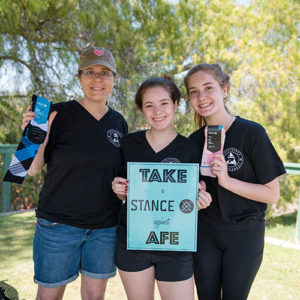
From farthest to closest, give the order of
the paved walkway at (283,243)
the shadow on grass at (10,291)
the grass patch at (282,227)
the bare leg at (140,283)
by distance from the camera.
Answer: the grass patch at (282,227), the paved walkway at (283,243), the shadow on grass at (10,291), the bare leg at (140,283)

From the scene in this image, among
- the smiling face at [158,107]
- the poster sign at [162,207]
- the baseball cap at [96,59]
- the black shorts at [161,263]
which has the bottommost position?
the black shorts at [161,263]

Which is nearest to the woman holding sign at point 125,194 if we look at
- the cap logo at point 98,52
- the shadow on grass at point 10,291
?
the cap logo at point 98,52

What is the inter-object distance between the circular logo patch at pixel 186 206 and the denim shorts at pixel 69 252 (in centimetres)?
55

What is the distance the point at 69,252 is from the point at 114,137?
31.4 inches

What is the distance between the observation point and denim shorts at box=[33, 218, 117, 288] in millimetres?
2143

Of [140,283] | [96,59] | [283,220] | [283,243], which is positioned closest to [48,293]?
[140,283]

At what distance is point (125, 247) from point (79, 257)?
1.30ft

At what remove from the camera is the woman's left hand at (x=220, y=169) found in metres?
1.89

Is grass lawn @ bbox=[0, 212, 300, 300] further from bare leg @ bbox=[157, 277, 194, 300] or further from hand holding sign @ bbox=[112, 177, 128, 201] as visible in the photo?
hand holding sign @ bbox=[112, 177, 128, 201]

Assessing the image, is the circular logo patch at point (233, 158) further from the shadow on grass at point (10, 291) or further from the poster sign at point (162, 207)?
the shadow on grass at point (10, 291)

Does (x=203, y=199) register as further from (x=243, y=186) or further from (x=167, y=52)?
(x=167, y=52)

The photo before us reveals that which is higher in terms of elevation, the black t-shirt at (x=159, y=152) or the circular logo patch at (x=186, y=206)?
the black t-shirt at (x=159, y=152)

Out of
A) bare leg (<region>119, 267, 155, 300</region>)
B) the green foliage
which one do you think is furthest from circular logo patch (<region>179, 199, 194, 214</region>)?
the green foliage

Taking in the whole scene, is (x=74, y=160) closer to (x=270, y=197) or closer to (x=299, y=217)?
(x=270, y=197)
